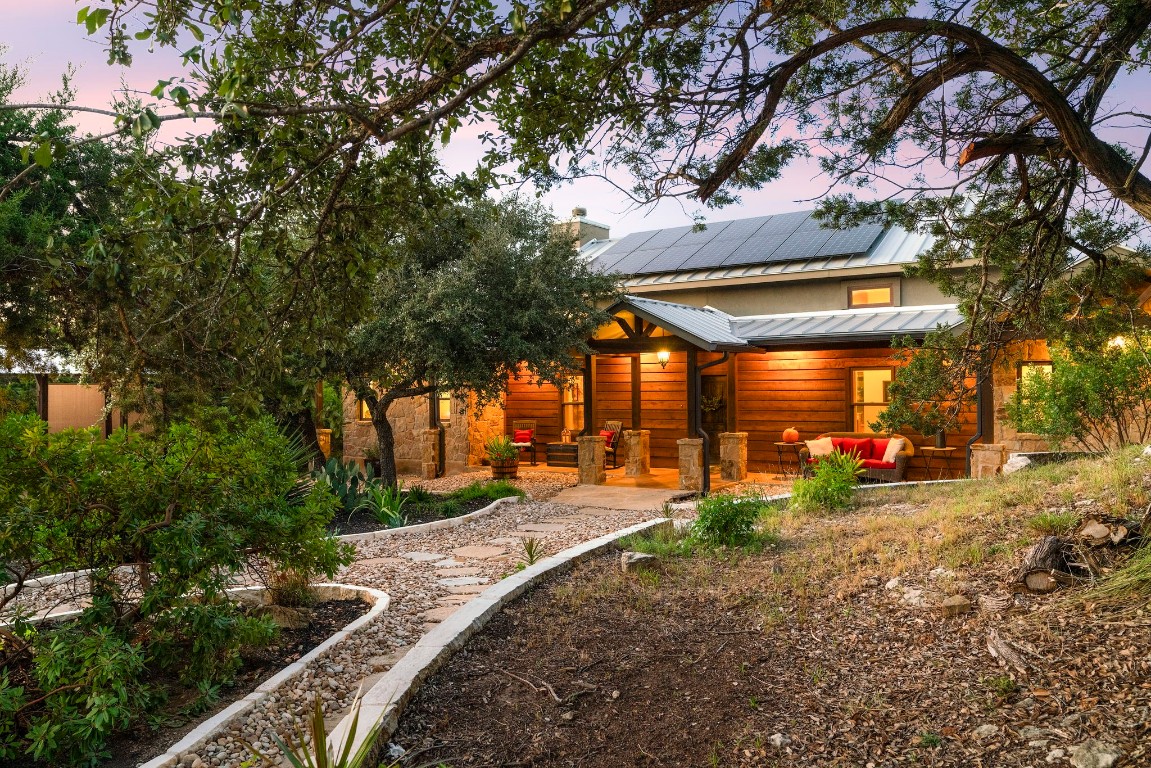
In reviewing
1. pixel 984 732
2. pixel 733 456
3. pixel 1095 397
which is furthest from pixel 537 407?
pixel 984 732

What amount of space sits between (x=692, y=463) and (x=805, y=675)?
8.79 m

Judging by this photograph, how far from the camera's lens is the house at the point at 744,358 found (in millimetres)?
12969

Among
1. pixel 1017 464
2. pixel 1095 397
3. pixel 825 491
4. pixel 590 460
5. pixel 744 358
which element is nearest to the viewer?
pixel 825 491

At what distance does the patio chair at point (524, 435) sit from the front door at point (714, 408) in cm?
409

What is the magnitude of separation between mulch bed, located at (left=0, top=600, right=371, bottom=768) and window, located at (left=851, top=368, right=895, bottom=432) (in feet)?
37.9

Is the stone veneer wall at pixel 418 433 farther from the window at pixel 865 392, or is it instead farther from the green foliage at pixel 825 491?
the green foliage at pixel 825 491

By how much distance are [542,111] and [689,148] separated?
4.45 feet

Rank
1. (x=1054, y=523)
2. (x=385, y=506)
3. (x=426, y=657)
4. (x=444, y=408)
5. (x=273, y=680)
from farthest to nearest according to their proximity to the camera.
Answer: (x=444, y=408) → (x=385, y=506) → (x=1054, y=523) → (x=426, y=657) → (x=273, y=680)

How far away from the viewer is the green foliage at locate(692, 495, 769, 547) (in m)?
6.95

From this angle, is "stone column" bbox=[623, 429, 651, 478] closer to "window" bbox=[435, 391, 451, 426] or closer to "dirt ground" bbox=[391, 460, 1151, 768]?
"window" bbox=[435, 391, 451, 426]

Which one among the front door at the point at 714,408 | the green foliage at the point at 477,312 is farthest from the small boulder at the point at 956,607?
the front door at the point at 714,408

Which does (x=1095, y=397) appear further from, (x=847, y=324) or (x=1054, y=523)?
(x=1054, y=523)

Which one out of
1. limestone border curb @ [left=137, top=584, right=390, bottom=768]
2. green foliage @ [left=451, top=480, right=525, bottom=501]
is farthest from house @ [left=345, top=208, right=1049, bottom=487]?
limestone border curb @ [left=137, top=584, right=390, bottom=768]

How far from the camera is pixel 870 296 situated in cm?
1472
